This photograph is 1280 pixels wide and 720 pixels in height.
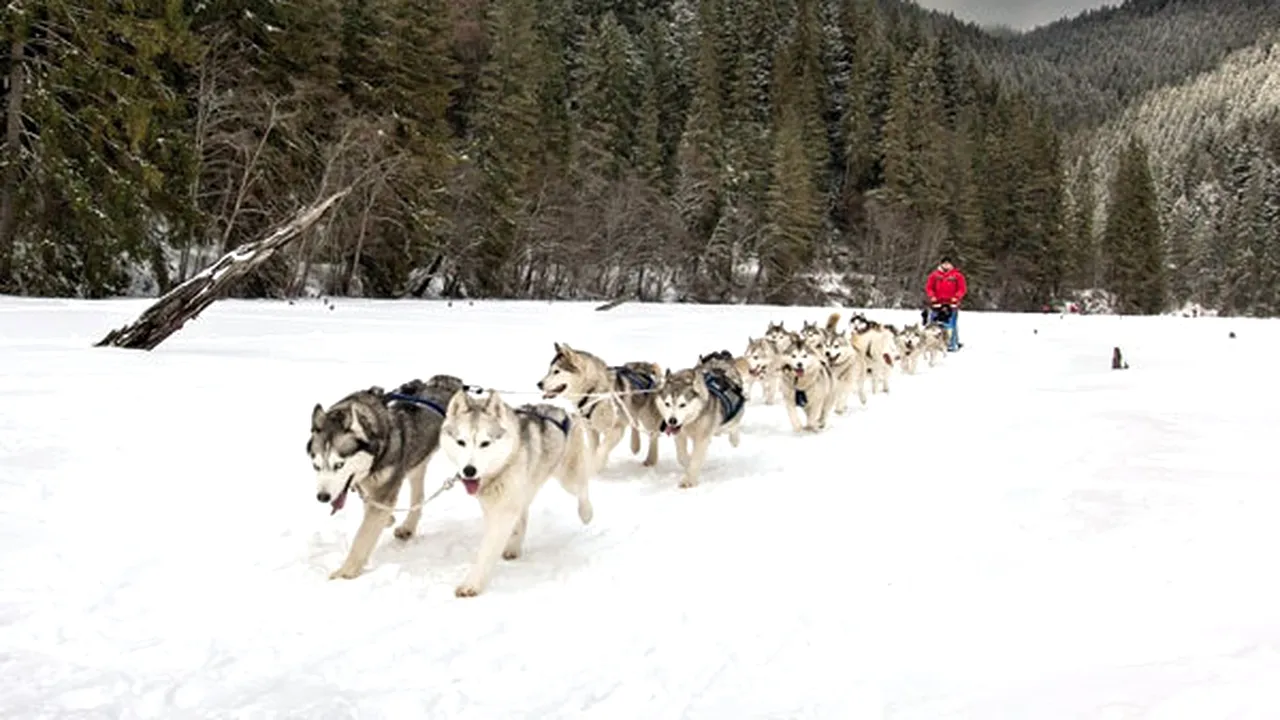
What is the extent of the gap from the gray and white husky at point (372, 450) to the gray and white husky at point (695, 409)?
6.04 feet

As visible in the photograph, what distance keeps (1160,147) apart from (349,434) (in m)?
153

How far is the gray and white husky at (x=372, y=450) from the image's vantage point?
3.96 metres

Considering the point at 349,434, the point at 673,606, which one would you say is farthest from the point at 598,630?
the point at 349,434

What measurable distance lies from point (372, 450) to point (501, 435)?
65 centimetres

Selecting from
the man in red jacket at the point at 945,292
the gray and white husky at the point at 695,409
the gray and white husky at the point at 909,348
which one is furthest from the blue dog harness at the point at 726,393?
the man in red jacket at the point at 945,292

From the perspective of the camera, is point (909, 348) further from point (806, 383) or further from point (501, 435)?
point (501, 435)

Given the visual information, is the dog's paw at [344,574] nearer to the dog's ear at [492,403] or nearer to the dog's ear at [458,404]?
the dog's ear at [458,404]

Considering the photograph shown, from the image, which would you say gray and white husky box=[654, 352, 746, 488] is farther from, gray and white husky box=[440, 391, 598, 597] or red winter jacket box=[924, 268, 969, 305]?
red winter jacket box=[924, 268, 969, 305]

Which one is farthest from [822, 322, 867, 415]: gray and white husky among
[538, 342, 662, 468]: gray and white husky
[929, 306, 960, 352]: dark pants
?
[929, 306, 960, 352]: dark pants

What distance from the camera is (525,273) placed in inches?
1549

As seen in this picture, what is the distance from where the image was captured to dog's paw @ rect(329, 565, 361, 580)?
416cm

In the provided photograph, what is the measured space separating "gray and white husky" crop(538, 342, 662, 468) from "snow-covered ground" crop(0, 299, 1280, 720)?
0.35m

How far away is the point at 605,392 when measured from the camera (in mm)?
6809

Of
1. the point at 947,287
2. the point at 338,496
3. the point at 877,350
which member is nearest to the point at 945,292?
the point at 947,287
